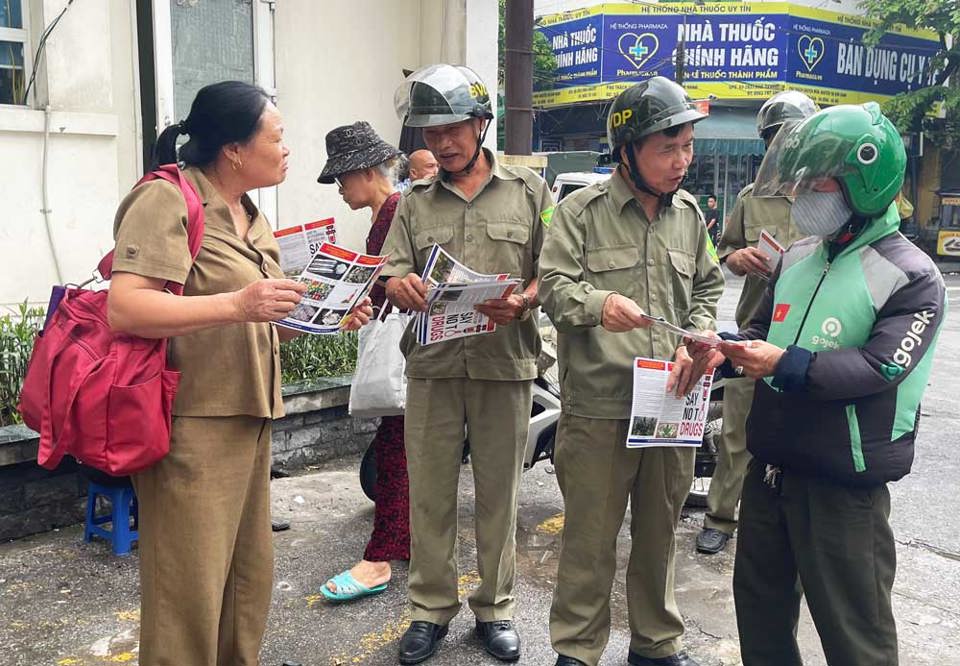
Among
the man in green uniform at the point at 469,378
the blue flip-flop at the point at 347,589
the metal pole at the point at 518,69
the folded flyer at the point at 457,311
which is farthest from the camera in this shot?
the metal pole at the point at 518,69

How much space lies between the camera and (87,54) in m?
5.70

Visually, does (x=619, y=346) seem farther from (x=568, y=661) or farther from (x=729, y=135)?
(x=729, y=135)

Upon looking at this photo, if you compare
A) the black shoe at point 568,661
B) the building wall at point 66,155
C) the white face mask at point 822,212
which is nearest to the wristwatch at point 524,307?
the white face mask at point 822,212

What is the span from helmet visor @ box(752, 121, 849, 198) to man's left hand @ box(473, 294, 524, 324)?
95 centimetres

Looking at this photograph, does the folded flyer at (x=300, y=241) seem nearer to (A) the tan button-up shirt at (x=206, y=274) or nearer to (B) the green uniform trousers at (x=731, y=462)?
(A) the tan button-up shirt at (x=206, y=274)

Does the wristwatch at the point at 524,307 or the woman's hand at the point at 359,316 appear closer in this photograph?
the woman's hand at the point at 359,316

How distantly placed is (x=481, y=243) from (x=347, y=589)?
150 cm

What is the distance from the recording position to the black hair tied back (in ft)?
7.91

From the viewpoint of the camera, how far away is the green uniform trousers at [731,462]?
4.39m

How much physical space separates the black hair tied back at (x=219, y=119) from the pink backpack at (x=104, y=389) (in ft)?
0.41

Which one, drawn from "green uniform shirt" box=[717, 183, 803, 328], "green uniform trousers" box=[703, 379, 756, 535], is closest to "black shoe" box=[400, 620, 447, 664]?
"green uniform trousers" box=[703, 379, 756, 535]

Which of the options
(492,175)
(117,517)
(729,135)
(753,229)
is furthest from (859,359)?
(729,135)

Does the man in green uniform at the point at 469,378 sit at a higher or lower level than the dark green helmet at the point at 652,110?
lower

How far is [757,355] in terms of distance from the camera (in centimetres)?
235
